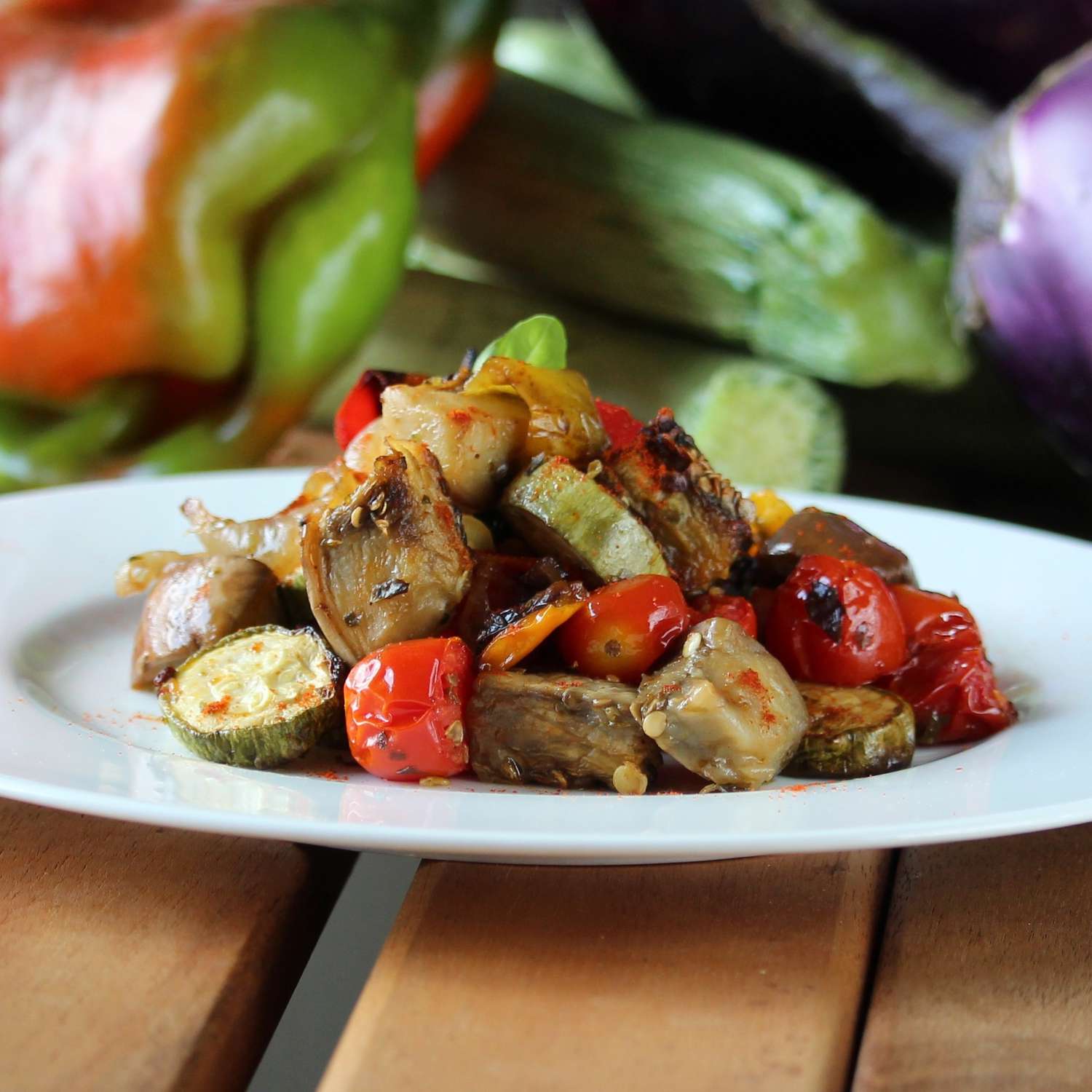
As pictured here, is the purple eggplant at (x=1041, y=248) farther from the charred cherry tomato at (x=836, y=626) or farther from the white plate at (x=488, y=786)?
the charred cherry tomato at (x=836, y=626)

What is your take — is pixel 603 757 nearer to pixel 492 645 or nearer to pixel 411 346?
pixel 492 645

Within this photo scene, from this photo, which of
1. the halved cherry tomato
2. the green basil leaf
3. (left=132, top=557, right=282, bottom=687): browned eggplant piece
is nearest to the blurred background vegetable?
the halved cherry tomato

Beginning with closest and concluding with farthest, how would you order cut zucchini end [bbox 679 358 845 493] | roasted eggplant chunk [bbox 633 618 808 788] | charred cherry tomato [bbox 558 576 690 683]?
roasted eggplant chunk [bbox 633 618 808 788], charred cherry tomato [bbox 558 576 690 683], cut zucchini end [bbox 679 358 845 493]

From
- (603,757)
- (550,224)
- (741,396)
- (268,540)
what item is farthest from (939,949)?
(550,224)

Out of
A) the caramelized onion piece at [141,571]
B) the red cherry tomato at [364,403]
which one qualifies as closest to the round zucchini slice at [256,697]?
the caramelized onion piece at [141,571]

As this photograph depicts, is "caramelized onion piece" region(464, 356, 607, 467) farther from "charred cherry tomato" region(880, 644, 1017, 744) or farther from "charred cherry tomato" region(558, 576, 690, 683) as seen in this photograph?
"charred cherry tomato" region(880, 644, 1017, 744)

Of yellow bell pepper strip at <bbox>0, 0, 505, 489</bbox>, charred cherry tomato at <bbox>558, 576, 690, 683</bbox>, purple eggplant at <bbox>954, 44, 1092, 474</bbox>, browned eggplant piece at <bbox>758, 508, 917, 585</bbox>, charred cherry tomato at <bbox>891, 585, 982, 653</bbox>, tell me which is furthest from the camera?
yellow bell pepper strip at <bbox>0, 0, 505, 489</bbox>

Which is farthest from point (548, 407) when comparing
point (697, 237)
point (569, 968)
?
point (697, 237)

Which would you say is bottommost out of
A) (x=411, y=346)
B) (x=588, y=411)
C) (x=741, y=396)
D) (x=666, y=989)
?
(x=411, y=346)
